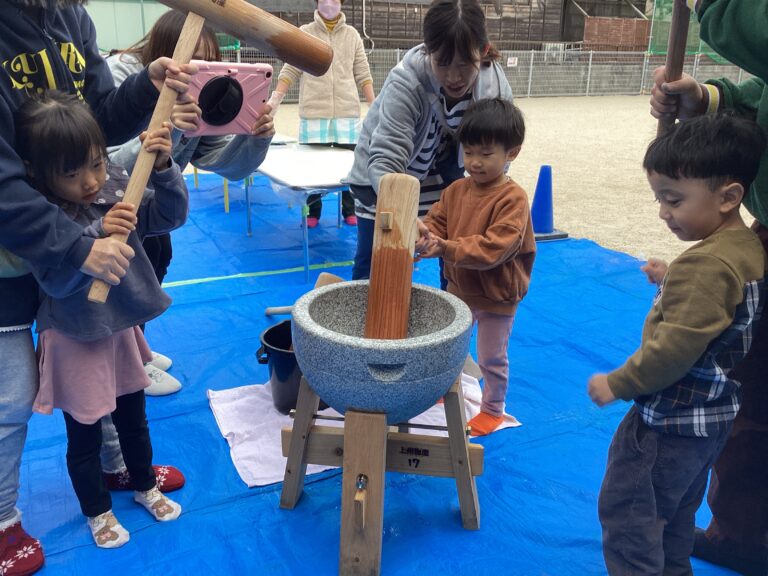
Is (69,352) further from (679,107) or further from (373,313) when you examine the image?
(679,107)

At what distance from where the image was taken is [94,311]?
1.60m

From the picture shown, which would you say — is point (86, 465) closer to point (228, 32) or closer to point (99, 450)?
point (99, 450)

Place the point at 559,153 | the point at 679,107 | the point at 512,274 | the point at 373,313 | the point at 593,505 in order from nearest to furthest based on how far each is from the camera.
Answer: the point at 679,107, the point at 373,313, the point at 593,505, the point at 512,274, the point at 559,153

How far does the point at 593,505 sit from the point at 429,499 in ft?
1.69

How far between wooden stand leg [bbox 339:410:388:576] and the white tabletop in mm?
2319

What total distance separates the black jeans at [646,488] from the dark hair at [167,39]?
5.77 feet

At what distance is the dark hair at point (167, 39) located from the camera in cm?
213

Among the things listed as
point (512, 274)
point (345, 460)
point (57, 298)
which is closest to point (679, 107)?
point (512, 274)

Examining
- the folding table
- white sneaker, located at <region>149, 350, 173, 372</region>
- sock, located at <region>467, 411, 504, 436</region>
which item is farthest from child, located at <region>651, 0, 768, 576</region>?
the folding table

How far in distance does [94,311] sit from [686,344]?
4.44 feet

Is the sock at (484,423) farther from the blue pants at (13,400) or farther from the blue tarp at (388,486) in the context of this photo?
the blue pants at (13,400)

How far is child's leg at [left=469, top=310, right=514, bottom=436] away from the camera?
228cm

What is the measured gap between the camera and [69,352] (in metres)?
1.63

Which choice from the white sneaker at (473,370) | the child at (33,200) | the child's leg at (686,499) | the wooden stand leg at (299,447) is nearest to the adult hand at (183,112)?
the child at (33,200)
